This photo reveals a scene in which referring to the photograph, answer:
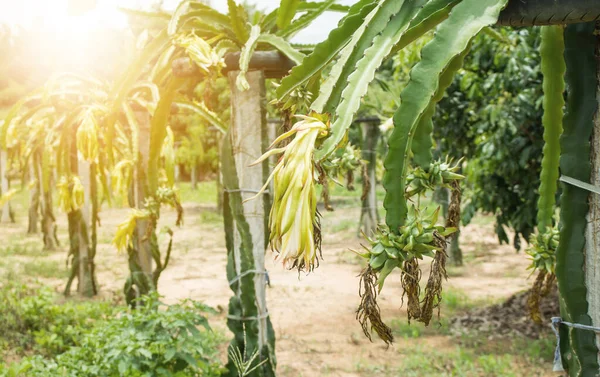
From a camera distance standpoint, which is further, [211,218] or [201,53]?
[211,218]

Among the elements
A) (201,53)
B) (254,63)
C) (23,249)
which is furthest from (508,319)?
(23,249)

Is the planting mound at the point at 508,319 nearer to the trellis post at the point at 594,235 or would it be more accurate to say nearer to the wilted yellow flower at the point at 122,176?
the wilted yellow flower at the point at 122,176

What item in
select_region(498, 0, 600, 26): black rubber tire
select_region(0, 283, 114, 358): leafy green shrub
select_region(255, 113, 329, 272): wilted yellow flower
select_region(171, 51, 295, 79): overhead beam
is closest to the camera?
select_region(255, 113, 329, 272): wilted yellow flower

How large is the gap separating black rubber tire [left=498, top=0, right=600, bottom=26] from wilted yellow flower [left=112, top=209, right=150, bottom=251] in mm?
2953

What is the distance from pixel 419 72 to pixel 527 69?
3.24 meters

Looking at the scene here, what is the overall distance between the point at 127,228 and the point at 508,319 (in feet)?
11.3

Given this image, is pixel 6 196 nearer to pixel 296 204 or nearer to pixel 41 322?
pixel 41 322

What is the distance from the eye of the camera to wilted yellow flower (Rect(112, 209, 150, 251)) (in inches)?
154

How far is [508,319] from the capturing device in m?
5.33

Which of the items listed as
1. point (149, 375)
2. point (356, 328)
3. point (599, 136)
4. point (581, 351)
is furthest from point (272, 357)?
point (356, 328)

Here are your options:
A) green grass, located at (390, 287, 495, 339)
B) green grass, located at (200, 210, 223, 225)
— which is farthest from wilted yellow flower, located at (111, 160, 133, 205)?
green grass, located at (200, 210, 223, 225)

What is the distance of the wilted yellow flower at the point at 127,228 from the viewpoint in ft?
12.8

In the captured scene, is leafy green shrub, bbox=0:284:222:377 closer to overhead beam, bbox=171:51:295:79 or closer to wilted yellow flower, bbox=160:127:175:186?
wilted yellow flower, bbox=160:127:175:186

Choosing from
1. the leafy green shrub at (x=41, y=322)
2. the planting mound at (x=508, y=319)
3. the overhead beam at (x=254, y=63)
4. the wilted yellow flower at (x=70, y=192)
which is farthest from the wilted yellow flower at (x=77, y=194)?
the planting mound at (x=508, y=319)
